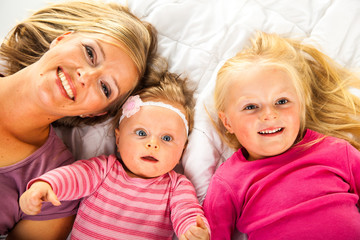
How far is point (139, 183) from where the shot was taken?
1.36 m

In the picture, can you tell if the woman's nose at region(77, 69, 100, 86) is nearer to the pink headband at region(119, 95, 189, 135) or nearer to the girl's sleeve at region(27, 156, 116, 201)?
the pink headband at region(119, 95, 189, 135)

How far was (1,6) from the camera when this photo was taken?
1739mm

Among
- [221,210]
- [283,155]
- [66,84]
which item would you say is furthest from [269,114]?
[66,84]

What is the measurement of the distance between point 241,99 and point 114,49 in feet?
1.76

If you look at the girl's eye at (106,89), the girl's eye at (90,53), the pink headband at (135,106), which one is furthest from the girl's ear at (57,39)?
the pink headband at (135,106)

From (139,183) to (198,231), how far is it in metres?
0.37

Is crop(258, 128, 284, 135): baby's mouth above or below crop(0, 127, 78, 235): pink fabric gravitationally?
above

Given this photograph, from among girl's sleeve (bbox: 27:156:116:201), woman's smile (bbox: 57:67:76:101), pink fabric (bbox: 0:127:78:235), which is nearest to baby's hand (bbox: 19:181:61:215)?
girl's sleeve (bbox: 27:156:116:201)

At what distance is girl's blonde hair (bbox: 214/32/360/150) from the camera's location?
1366 millimetres

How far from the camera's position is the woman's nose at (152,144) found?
1.30 metres

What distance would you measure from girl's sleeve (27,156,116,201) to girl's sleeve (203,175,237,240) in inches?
17.8

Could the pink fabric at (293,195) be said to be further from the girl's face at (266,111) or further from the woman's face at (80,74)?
the woman's face at (80,74)

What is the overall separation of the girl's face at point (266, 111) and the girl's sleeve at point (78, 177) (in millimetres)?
593

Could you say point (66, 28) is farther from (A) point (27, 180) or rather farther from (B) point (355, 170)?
(B) point (355, 170)
